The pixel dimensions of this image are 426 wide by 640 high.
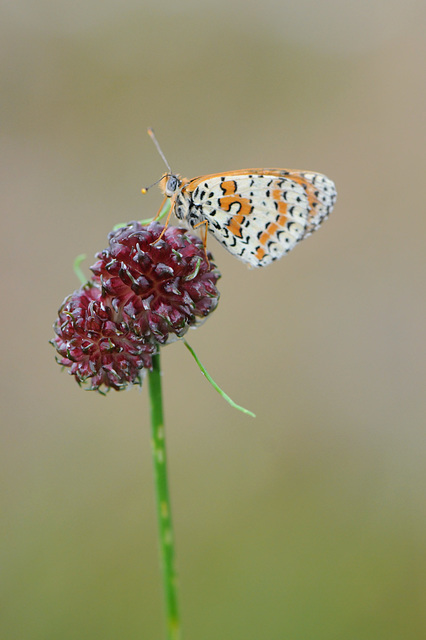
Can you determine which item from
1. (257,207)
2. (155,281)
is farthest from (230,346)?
(155,281)

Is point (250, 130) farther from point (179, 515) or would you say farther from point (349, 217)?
Result: point (179, 515)

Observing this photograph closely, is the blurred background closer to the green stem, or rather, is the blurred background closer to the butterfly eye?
the green stem

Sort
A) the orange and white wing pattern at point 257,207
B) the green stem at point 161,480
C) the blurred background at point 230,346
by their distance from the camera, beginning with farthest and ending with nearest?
the blurred background at point 230,346 → the orange and white wing pattern at point 257,207 → the green stem at point 161,480

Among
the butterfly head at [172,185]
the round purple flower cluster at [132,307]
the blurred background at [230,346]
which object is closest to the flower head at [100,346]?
the round purple flower cluster at [132,307]

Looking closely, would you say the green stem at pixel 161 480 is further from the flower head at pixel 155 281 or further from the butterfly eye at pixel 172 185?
the butterfly eye at pixel 172 185

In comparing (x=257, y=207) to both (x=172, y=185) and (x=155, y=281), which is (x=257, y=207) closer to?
(x=172, y=185)

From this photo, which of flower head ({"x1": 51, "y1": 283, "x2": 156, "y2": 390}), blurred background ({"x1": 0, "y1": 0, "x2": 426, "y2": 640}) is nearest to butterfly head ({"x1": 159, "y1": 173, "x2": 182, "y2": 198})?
flower head ({"x1": 51, "y1": 283, "x2": 156, "y2": 390})
